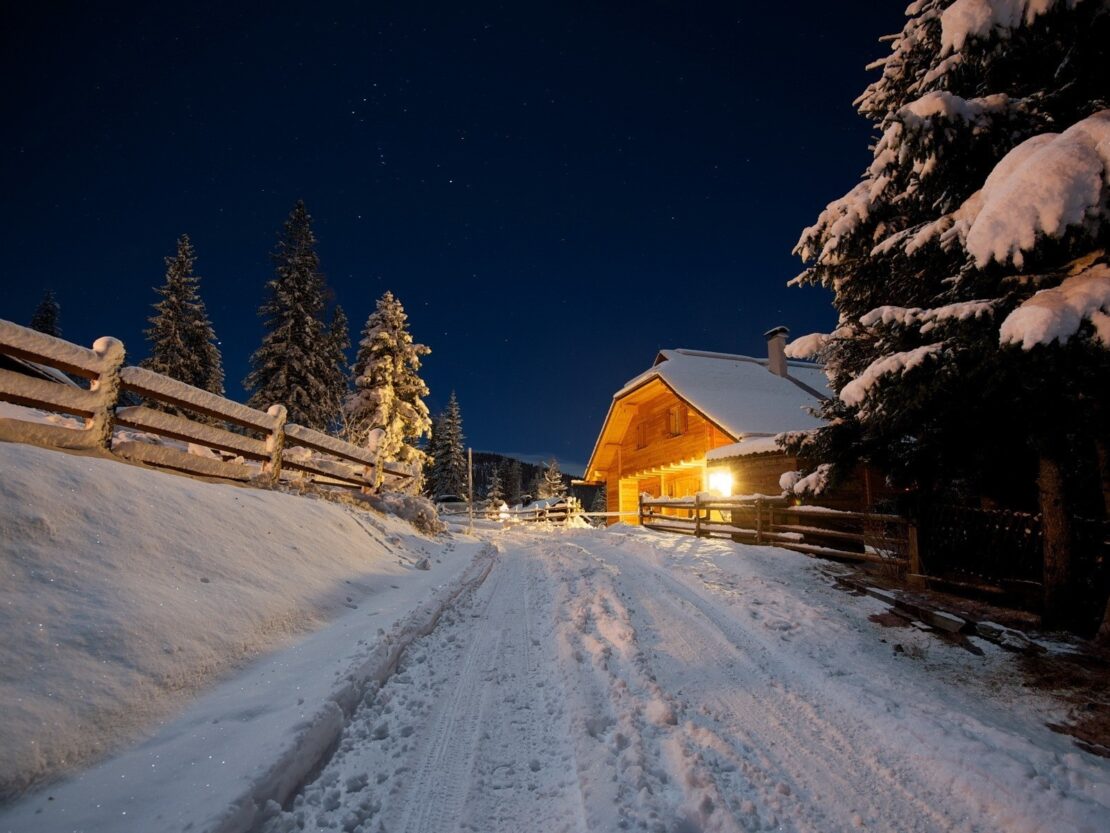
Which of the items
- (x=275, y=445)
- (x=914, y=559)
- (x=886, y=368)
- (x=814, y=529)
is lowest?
(x=914, y=559)

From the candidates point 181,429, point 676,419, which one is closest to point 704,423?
point 676,419

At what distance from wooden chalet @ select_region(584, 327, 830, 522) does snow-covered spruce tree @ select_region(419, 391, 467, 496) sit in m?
24.8

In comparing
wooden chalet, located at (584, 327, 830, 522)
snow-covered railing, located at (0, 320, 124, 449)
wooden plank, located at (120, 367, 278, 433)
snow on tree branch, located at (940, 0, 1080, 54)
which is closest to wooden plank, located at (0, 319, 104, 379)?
snow-covered railing, located at (0, 320, 124, 449)

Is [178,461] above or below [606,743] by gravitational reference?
above

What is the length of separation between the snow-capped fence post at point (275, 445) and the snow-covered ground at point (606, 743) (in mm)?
3686

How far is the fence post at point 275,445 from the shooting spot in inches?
296

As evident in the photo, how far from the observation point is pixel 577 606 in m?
6.36

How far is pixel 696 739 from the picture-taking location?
10.5 ft

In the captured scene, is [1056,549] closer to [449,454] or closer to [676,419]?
[676,419]

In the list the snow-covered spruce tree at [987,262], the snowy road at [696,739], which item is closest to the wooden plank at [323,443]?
the snowy road at [696,739]

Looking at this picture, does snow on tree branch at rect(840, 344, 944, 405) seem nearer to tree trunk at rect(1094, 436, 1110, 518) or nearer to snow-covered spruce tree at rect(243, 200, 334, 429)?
tree trunk at rect(1094, 436, 1110, 518)

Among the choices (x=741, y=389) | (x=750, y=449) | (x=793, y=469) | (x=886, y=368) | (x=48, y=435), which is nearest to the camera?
(x=48, y=435)

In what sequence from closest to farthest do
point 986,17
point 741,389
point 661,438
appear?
point 986,17, point 741,389, point 661,438

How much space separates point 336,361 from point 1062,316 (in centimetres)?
3134
